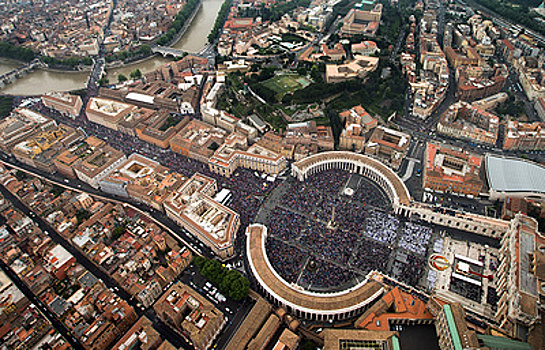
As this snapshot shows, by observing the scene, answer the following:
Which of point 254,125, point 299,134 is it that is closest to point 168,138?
point 254,125

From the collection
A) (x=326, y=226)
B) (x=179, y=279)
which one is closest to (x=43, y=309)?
(x=179, y=279)

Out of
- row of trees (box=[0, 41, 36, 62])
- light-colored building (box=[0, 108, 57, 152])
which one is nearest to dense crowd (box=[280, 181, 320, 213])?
light-colored building (box=[0, 108, 57, 152])

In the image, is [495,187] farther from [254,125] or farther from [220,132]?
[220,132]

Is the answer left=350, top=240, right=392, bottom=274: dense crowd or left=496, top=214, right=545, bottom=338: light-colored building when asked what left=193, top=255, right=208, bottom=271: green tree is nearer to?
left=350, top=240, right=392, bottom=274: dense crowd

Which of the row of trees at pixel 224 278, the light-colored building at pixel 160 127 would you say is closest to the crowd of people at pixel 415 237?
the row of trees at pixel 224 278

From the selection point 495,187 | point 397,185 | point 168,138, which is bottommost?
point 495,187
